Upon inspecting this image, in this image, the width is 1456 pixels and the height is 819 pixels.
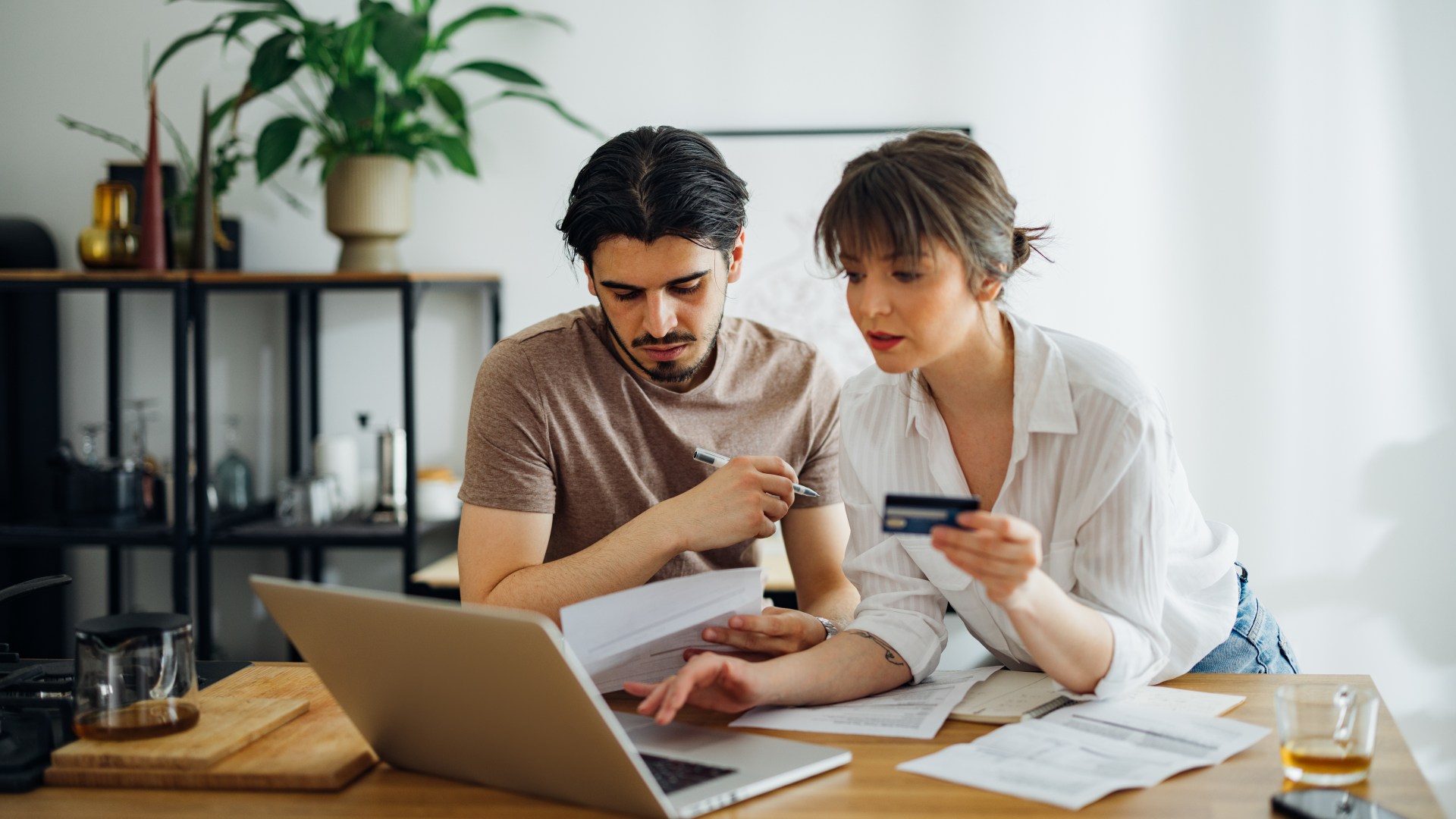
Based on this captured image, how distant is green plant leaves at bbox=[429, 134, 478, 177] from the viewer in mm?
2965

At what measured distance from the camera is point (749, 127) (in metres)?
3.09

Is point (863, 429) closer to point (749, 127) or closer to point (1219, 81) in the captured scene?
point (749, 127)

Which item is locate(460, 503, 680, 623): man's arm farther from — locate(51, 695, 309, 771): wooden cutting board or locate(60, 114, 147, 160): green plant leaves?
locate(60, 114, 147, 160): green plant leaves

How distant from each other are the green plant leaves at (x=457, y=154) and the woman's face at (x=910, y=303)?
6.09 feet

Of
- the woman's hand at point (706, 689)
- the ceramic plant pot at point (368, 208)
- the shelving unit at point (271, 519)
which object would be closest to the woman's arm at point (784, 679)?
the woman's hand at point (706, 689)

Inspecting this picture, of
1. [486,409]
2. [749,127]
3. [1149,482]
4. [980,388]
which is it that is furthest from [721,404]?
Result: [749,127]

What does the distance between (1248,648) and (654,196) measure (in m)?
1.05

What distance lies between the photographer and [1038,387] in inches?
54.3

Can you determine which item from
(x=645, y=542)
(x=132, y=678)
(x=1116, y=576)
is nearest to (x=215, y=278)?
(x=645, y=542)

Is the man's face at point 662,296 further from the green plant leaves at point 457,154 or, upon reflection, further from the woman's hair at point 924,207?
the green plant leaves at point 457,154

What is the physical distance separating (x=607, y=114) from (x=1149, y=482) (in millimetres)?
2150

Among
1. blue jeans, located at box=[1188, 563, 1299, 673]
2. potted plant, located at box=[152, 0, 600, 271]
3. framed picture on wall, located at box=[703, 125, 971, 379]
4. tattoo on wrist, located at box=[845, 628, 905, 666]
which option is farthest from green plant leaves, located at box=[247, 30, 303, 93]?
blue jeans, located at box=[1188, 563, 1299, 673]

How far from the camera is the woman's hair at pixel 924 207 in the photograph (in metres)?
1.29

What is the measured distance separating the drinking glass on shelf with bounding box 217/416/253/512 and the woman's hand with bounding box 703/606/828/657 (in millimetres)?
2092
